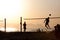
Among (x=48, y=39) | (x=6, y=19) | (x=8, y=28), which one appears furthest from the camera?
(x=6, y=19)

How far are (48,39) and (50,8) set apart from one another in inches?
120

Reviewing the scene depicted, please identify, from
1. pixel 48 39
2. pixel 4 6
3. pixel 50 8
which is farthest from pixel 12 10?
pixel 48 39

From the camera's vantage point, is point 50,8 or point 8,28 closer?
point 8,28

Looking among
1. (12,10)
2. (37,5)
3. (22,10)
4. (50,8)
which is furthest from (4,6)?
(50,8)

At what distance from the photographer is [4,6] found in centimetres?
415

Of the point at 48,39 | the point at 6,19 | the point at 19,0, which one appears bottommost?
the point at 48,39

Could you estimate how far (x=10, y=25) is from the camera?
12.8 ft

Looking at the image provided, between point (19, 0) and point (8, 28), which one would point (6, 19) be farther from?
point (19, 0)

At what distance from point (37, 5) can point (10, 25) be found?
94 cm

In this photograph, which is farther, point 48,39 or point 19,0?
point 19,0

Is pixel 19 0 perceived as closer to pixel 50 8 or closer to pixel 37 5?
pixel 37 5

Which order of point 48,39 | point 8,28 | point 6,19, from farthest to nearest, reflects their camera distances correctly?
point 6,19
point 8,28
point 48,39

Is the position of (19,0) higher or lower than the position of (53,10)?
higher

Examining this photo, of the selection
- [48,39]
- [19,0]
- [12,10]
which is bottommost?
[48,39]
